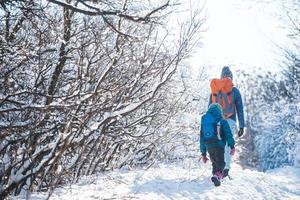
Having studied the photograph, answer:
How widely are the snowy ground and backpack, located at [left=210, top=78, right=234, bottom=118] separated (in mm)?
1347

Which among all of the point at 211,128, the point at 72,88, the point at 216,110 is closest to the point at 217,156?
the point at 211,128

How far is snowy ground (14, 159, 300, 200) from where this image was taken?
682 cm

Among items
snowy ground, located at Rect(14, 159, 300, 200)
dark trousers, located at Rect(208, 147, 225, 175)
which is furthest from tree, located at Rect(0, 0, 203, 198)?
dark trousers, located at Rect(208, 147, 225, 175)

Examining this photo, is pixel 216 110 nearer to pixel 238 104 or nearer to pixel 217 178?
pixel 238 104

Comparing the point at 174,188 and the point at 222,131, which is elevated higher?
the point at 222,131

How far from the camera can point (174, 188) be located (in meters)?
7.72

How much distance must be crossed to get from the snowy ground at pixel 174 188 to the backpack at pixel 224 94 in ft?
4.42

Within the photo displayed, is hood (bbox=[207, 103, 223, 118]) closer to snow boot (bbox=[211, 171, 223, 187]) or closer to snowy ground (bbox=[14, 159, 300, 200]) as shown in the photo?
snow boot (bbox=[211, 171, 223, 187])

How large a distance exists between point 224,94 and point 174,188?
77.2 inches

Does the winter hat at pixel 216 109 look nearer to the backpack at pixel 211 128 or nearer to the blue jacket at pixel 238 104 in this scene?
the backpack at pixel 211 128

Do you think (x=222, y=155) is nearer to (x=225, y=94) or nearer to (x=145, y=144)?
(x=225, y=94)

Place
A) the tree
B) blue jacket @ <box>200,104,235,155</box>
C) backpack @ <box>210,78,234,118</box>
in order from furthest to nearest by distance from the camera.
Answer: backpack @ <box>210,78,234,118</box> → blue jacket @ <box>200,104,235,155</box> → the tree

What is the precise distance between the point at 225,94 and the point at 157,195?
2.40 metres

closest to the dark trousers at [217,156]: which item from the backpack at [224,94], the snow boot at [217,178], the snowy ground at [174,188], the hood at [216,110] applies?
the snow boot at [217,178]
